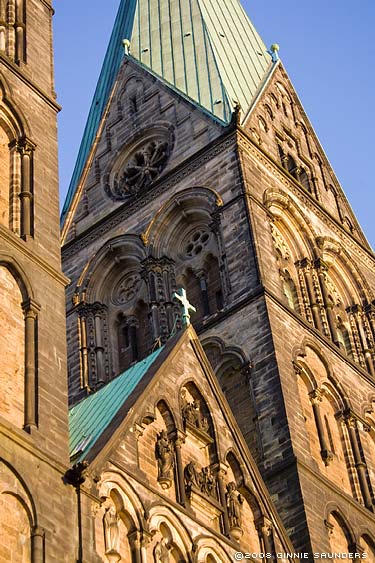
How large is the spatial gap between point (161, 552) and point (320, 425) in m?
8.96

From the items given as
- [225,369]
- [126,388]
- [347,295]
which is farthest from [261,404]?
[347,295]

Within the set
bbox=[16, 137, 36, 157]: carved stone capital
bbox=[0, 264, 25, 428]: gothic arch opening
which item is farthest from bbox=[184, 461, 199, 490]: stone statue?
bbox=[16, 137, 36, 157]: carved stone capital

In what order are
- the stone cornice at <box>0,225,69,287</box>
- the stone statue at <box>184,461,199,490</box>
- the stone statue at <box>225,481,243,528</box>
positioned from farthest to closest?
the stone statue at <box>225,481,243,528</box>, the stone statue at <box>184,461,199,490</box>, the stone cornice at <box>0,225,69,287</box>

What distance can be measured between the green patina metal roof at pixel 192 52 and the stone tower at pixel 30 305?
1047 cm

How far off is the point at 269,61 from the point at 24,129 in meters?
17.8

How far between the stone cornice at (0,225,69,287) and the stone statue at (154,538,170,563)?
406 cm

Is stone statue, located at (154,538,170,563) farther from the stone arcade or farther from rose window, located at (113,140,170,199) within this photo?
rose window, located at (113,140,170,199)

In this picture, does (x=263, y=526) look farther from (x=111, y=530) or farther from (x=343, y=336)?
(x=343, y=336)

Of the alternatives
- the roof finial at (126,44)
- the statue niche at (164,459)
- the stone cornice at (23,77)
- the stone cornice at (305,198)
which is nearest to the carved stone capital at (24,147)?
the stone cornice at (23,77)

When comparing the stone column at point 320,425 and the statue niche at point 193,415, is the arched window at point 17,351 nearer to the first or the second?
the statue niche at point 193,415

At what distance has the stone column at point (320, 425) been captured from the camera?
2713 centimetres

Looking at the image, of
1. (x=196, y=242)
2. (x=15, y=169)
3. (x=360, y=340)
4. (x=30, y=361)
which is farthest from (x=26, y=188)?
(x=360, y=340)

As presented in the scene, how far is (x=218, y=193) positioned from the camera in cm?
3198

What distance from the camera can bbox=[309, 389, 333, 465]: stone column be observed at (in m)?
27.1
